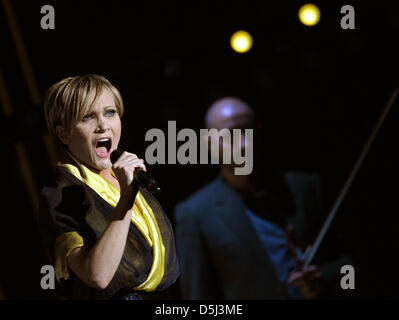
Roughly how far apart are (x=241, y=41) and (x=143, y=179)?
1.33 m

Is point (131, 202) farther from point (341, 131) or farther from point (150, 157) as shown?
point (341, 131)

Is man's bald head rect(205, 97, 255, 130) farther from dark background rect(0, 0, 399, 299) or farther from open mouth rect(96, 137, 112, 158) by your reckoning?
open mouth rect(96, 137, 112, 158)

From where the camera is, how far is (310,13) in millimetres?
2062

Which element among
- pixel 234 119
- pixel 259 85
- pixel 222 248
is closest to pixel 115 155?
pixel 234 119

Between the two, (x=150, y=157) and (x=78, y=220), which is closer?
(x=78, y=220)

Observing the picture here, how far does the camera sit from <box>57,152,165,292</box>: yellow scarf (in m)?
0.93

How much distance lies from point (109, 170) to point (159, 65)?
3.88 ft

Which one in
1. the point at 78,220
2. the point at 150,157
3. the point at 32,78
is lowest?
the point at 78,220

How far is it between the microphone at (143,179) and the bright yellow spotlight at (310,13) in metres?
1.31

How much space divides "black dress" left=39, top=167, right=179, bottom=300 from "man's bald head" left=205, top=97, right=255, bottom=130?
0.91m

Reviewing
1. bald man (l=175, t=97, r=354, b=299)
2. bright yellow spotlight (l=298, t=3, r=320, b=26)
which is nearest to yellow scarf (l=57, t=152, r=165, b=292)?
bald man (l=175, t=97, r=354, b=299)
